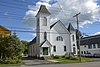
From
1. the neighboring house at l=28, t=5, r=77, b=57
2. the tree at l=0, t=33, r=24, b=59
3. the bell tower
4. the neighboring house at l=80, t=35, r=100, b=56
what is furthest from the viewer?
the neighboring house at l=80, t=35, r=100, b=56

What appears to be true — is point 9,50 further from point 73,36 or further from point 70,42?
point 73,36

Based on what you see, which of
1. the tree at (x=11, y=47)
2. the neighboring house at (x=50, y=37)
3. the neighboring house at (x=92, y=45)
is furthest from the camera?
the neighboring house at (x=92, y=45)

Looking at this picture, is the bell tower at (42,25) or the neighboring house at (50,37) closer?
the neighboring house at (50,37)

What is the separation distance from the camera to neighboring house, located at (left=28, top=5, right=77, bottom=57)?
48534mm

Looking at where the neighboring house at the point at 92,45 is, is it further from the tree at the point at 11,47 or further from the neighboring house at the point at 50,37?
the tree at the point at 11,47

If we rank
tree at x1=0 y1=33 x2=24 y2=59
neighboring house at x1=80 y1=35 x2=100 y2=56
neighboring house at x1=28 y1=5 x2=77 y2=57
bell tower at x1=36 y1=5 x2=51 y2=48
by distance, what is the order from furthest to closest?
neighboring house at x1=80 y1=35 x2=100 y2=56, bell tower at x1=36 y1=5 x2=51 y2=48, neighboring house at x1=28 y1=5 x2=77 y2=57, tree at x1=0 y1=33 x2=24 y2=59

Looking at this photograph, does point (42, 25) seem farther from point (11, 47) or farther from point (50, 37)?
point (11, 47)

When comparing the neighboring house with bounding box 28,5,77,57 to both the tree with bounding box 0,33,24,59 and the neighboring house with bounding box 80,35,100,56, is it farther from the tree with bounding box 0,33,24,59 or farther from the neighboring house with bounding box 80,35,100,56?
the neighboring house with bounding box 80,35,100,56

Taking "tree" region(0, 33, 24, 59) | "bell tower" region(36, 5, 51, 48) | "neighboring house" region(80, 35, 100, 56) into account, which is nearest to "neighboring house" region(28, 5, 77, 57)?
"bell tower" region(36, 5, 51, 48)

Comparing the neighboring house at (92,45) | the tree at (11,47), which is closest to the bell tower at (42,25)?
the tree at (11,47)

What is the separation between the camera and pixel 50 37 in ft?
165

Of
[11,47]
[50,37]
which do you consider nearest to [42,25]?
[50,37]

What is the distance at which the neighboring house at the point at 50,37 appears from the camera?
159 ft

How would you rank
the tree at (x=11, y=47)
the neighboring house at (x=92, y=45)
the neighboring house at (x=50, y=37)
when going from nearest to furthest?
the tree at (x=11, y=47) → the neighboring house at (x=50, y=37) → the neighboring house at (x=92, y=45)
